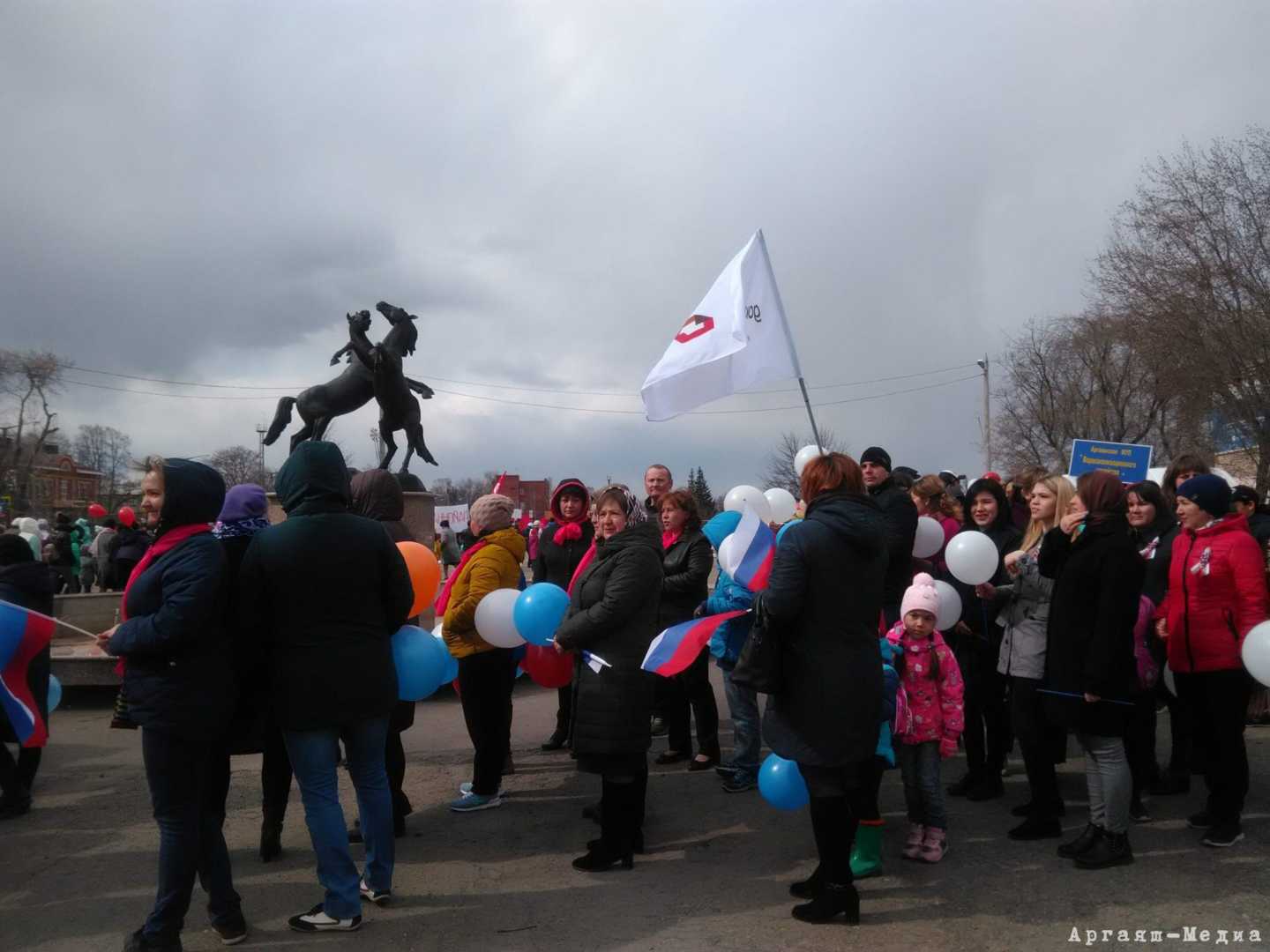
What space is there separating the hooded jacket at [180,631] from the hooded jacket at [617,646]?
1.52 m

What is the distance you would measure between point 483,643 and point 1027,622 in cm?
288

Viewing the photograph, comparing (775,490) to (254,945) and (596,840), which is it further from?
(254,945)

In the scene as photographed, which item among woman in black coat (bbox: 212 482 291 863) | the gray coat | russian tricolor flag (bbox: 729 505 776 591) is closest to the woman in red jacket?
the gray coat

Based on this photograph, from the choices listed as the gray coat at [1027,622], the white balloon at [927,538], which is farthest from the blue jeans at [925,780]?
the white balloon at [927,538]

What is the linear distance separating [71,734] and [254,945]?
16.2ft

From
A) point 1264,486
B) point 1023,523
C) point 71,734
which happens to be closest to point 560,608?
point 1023,523

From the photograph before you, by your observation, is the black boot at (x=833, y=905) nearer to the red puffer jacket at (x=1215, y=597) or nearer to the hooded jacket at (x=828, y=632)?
the hooded jacket at (x=828, y=632)

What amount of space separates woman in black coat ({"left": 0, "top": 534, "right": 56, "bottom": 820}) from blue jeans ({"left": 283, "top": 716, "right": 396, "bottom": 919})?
91.6 inches

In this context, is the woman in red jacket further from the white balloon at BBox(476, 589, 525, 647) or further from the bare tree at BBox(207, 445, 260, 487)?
the bare tree at BBox(207, 445, 260, 487)

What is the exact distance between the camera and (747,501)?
585 cm

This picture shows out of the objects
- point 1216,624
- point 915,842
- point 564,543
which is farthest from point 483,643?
point 1216,624

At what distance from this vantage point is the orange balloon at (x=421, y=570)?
490cm

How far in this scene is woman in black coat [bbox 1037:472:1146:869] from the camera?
13.2 feet

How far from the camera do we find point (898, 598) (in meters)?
5.45
